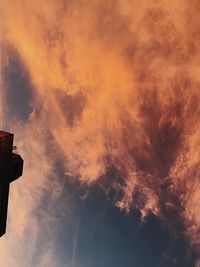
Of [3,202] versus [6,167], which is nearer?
[6,167]

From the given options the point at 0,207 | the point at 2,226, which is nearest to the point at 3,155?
the point at 0,207

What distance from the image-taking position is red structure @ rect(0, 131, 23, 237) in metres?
28.0

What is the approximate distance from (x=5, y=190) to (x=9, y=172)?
7.19ft

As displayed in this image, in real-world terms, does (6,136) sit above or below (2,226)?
above

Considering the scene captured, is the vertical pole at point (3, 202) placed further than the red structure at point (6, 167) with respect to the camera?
Yes

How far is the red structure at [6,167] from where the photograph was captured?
92.0 ft

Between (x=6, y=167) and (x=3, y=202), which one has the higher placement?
(x=6, y=167)

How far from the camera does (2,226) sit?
3209cm

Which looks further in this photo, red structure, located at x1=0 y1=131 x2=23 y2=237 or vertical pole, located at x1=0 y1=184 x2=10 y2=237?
vertical pole, located at x1=0 y1=184 x2=10 y2=237

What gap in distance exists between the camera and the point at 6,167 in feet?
95.2

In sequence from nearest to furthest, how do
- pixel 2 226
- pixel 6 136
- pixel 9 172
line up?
pixel 6 136 → pixel 9 172 → pixel 2 226

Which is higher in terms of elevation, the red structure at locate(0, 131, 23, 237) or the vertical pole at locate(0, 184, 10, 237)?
the red structure at locate(0, 131, 23, 237)

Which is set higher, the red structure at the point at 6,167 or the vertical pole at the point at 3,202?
the red structure at the point at 6,167

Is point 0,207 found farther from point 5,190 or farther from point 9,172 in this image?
point 9,172
